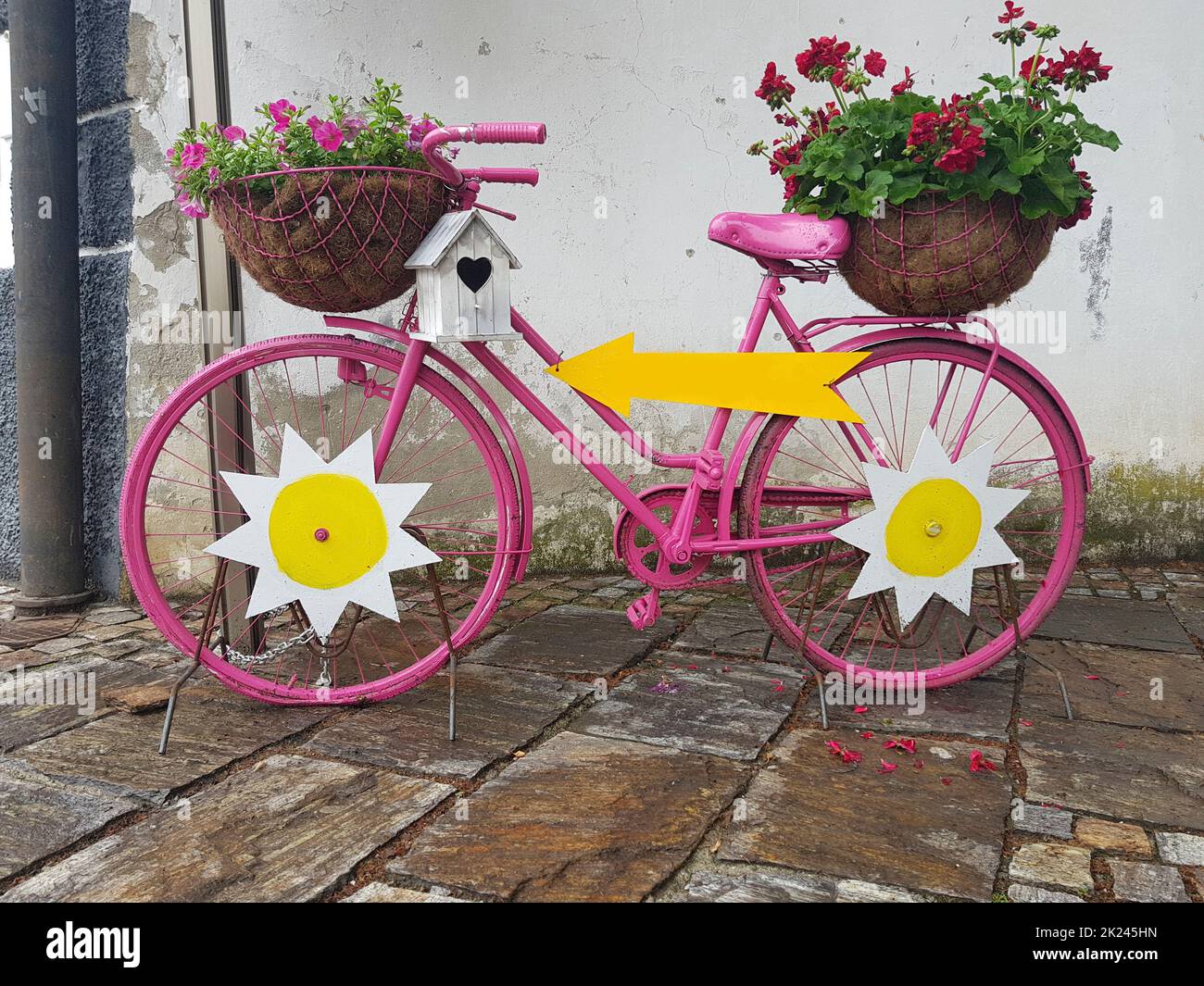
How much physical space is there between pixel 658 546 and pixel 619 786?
2.35ft

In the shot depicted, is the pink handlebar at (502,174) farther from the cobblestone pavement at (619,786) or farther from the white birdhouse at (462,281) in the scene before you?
the cobblestone pavement at (619,786)

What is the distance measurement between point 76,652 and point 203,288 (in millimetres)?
1260

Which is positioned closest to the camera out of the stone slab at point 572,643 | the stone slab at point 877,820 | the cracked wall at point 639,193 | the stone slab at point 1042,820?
the stone slab at point 877,820

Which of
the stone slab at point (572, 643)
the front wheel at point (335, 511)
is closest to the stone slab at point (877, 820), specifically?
the stone slab at point (572, 643)

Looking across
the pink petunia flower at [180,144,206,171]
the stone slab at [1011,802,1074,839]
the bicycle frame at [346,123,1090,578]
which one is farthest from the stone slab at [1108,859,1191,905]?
the pink petunia flower at [180,144,206,171]

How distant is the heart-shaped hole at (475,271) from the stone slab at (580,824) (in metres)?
1.15

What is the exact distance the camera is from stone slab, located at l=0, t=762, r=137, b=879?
192 cm

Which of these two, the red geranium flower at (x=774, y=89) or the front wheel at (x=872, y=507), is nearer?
the red geranium flower at (x=774, y=89)

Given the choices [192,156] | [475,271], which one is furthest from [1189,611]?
[192,156]

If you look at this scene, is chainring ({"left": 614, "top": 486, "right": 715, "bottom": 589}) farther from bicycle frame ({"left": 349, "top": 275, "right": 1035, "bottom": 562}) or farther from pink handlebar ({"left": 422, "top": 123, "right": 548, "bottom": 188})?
pink handlebar ({"left": 422, "top": 123, "right": 548, "bottom": 188})

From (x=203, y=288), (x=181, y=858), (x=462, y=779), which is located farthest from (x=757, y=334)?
(x=181, y=858)

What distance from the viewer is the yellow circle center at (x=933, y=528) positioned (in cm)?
262

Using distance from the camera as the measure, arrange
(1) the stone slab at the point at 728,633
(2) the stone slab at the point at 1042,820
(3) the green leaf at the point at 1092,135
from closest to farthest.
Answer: (2) the stone slab at the point at 1042,820
(3) the green leaf at the point at 1092,135
(1) the stone slab at the point at 728,633

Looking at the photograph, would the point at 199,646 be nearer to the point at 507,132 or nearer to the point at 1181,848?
the point at 507,132
